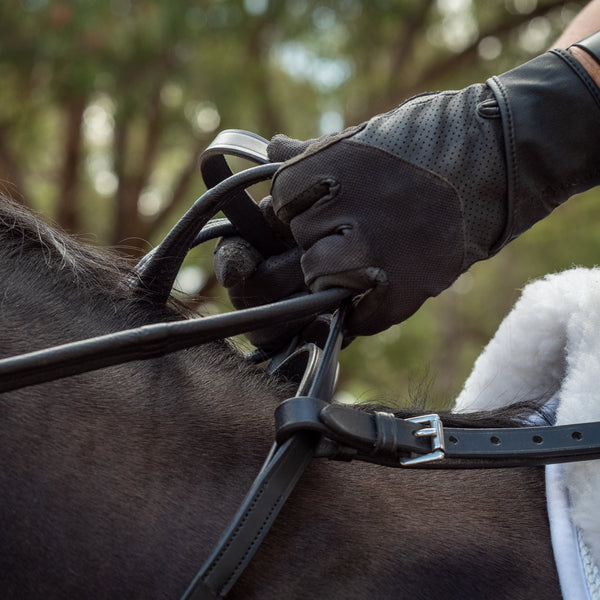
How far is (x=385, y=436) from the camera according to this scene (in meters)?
1.04

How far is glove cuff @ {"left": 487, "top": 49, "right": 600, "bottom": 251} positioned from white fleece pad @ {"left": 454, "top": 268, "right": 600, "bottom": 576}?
192 millimetres

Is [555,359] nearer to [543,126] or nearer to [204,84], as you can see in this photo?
[543,126]

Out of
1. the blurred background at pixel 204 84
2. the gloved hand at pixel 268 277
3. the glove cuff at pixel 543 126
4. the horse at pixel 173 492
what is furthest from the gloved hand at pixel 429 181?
the blurred background at pixel 204 84

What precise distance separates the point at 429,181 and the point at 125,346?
503 millimetres

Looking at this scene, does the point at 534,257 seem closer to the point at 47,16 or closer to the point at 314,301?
the point at 47,16

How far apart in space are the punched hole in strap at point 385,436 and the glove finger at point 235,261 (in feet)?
1.23

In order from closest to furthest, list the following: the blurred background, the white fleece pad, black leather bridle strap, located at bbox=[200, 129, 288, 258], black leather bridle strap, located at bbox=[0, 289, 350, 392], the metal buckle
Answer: black leather bridle strap, located at bbox=[0, 289, 350, 392], the metal buckle, the white fleece pad, black leather bridle strap, located at bbox=[200, 129, 288, 258], the blurred background

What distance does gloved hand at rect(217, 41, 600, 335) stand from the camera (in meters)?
1.14

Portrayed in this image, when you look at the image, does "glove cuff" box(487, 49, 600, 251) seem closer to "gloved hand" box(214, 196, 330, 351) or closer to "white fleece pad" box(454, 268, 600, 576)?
"white fleece pad" box(454, 268, 600, 576)

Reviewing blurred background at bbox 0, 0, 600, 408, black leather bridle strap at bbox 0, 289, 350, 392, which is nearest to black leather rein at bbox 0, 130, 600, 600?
black leather bridle strap at bbox 0, 289, 350, 392

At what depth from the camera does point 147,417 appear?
108 centimetres

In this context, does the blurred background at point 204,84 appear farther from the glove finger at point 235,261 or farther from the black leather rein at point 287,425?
the black leather rein at point 287,425

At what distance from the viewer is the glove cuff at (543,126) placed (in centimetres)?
116

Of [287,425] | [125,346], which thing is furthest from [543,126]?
[125,346]
